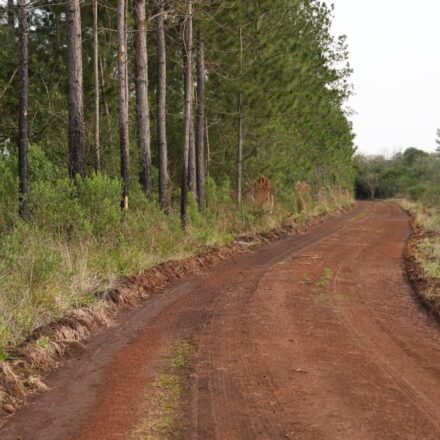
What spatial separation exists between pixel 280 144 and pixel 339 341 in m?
20.6

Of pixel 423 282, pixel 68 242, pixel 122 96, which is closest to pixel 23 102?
pixel 68 242

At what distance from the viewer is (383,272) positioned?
1190cm

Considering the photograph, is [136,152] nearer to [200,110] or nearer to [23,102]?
[200,110]

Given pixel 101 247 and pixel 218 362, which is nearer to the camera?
pixel 218 362

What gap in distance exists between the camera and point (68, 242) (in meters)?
10.2

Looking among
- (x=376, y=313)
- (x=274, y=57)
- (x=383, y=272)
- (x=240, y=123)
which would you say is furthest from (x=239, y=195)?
(x=376, y=313)

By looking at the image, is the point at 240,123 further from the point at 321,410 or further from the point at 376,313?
the point at 321,410

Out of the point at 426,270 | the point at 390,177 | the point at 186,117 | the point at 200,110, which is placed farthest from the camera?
the point at 390,177

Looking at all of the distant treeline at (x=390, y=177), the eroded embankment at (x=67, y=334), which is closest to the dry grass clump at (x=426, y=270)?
the eroded embankment at (x=67, y=334)

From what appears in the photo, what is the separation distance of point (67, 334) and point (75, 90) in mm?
6354

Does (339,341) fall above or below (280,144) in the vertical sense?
below

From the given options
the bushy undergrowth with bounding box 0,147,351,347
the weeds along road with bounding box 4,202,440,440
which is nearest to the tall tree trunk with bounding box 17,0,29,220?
the bushy undergrowth with bounding box 0,147,351,347

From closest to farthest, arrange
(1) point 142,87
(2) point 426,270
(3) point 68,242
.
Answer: (3) point 68,242 < (2) point 426,270 < (1) point 142,87

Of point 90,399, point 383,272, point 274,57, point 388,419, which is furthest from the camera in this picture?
point 274,57
